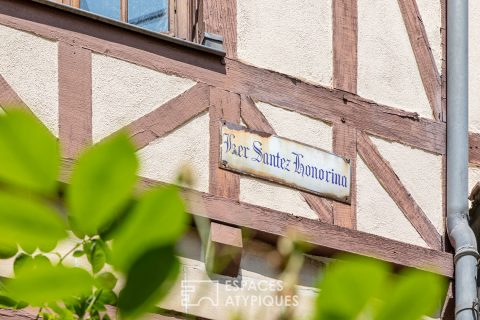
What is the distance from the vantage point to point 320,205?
221 inches

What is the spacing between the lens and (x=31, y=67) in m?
5.07

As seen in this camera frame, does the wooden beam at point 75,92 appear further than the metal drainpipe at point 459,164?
No

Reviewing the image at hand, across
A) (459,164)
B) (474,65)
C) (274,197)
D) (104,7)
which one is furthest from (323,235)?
(474,65)

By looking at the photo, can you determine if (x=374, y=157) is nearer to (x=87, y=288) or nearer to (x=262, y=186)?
(x=262, y=186)

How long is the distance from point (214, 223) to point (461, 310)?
1.18 m

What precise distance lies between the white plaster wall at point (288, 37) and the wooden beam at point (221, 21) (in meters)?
0.03

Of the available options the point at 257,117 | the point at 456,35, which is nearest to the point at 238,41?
the point at 257,117

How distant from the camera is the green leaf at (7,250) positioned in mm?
1106

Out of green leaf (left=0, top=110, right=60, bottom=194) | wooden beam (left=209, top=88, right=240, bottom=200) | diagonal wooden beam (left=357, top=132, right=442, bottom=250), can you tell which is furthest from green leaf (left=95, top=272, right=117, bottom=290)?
diagonal wooden beam (left=357, top=132, right=442, bottom=250)

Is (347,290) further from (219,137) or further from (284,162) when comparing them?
(284,162)

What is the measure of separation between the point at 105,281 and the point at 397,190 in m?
4.77

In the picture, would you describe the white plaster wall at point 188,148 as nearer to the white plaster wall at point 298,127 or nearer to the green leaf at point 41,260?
the white plaster wall at point 298,127

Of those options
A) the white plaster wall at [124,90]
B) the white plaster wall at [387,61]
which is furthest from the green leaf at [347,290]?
the white plaster wall at [387,61]

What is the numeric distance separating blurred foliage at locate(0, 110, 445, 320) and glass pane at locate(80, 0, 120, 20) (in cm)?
450
